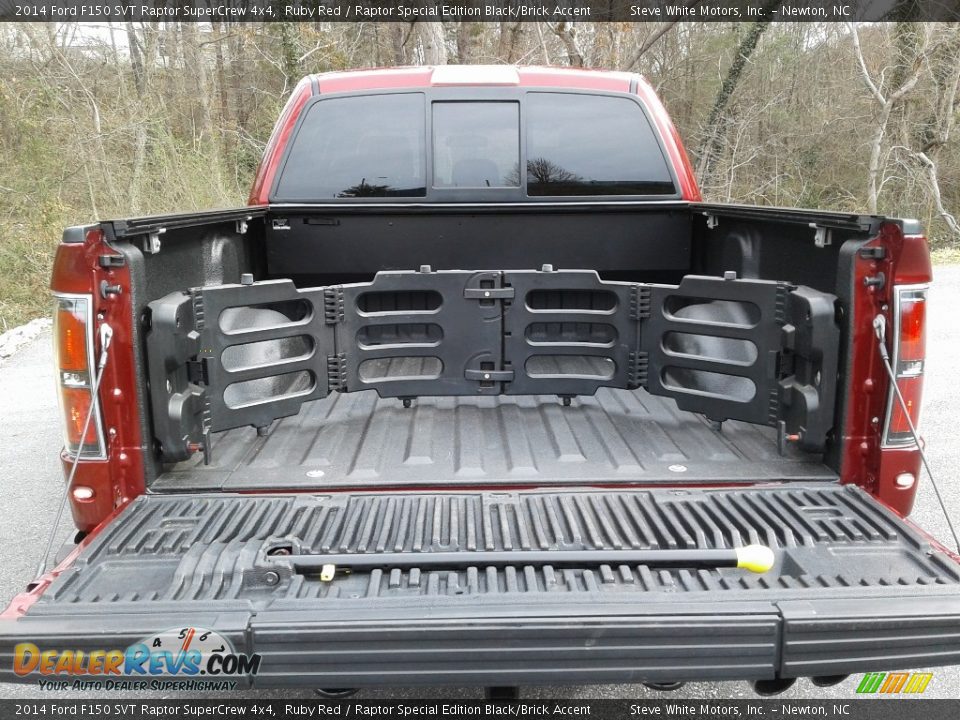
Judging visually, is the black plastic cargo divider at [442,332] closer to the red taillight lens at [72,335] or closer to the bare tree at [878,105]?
the red taillight lens at [72,335]

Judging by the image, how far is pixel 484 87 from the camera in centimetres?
426

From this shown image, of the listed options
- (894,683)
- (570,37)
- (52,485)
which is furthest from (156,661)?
(570,37)

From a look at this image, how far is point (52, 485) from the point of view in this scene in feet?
16.0

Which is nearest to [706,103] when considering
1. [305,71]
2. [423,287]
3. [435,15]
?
[435,15]

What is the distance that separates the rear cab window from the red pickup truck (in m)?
0.02

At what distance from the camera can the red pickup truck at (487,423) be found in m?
1.88

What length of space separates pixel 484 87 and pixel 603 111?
0.68 m

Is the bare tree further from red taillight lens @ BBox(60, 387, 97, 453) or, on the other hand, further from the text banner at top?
red taillight lens @ BBox(60, 387, 97, 453)

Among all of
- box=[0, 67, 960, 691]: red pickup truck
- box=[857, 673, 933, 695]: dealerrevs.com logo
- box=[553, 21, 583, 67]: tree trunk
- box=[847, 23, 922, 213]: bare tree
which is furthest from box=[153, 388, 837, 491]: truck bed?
box=[847, 23, 922, 213]: bare tree

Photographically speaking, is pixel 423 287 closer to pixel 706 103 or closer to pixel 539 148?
pixel 539 148

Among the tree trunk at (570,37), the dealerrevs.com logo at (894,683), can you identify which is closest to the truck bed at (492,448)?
the dealerrevs.com logo at (894,683)

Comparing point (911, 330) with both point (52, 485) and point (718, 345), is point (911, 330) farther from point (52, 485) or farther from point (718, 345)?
point (52, 485)

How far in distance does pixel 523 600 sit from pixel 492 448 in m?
1.18

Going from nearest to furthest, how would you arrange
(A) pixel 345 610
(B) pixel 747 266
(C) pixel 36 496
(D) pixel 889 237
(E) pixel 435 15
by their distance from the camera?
(A) pixel 345 610 → (D) pixel 889 237 → (B) pixel 747 266 → (C) pixel 36 496 → (E) pixel 435 15
